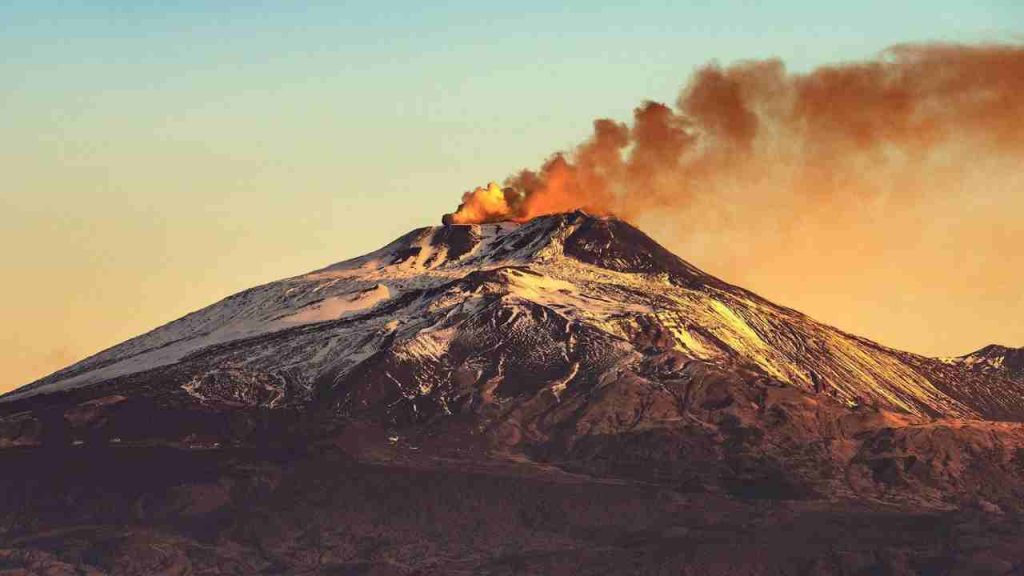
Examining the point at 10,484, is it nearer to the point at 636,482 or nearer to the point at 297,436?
the point at 297,436

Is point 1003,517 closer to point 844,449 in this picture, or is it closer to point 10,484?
point 844,449

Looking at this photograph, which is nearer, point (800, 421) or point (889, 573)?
point (889, 573)

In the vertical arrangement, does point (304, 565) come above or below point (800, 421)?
below

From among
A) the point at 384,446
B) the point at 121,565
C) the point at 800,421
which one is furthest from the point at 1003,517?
the point at 121,565

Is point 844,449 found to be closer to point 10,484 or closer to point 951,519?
point 951,519

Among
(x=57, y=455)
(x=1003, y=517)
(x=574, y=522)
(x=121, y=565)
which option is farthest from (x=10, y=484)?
(x=1003, y=517)

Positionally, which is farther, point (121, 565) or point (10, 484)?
point (10, 484)

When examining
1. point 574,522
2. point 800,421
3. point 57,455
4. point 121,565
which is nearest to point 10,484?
point 57,455

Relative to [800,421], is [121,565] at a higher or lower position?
lower
